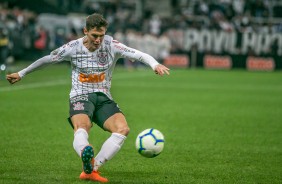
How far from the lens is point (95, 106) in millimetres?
8508

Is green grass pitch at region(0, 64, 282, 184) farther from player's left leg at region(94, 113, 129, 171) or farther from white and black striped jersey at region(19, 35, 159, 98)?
white and black striped jersey at region(19, 35, 159, 98)

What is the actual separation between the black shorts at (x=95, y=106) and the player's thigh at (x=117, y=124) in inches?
2.6

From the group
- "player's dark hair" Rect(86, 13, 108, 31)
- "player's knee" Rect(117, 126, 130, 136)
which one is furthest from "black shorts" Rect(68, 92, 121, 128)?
"player's dark hair" Rect(86, 13, 108, 31)

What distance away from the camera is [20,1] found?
43.7 m

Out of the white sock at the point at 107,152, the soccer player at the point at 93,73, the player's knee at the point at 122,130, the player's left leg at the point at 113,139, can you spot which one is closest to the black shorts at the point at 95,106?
the soccer player at the point at 93,73

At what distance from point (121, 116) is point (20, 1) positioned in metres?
36.7

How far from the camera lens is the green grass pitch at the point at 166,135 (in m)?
8.58

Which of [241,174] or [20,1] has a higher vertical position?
[241,174]

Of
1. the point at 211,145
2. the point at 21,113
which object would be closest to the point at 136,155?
the point at 211,145

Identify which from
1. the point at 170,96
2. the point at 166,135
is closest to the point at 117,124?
the point at 166,135

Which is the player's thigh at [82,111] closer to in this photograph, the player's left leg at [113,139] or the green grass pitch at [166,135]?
the player's left leg at [113,139]

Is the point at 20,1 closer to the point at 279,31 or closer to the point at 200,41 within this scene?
the point at 200,41

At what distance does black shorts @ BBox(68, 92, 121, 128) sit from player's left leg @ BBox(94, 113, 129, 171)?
10 centimetres

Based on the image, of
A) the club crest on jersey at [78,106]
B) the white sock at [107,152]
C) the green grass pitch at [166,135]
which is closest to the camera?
the white sock at [107,152]
